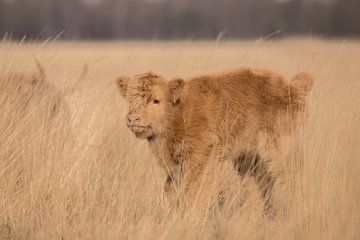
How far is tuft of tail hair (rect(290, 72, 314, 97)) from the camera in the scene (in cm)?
579

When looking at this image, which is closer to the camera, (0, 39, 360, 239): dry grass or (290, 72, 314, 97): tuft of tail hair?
(0, 39, 360, 239): dry grass

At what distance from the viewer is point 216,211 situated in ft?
16.3

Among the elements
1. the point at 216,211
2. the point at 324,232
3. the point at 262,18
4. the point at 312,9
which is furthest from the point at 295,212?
the point at 262,18

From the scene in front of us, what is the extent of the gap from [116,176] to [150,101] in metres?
0.65

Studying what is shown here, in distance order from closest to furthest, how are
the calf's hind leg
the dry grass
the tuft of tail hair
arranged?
1. the dry grass
2. the calf's hind leg
3. the tuft of tail hair

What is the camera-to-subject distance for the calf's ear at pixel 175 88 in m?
5.38

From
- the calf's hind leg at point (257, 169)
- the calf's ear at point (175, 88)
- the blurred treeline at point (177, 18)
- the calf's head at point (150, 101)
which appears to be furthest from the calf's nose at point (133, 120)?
the blurred treeline at point (177, 18)

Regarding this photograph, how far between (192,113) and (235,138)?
42 centimetres

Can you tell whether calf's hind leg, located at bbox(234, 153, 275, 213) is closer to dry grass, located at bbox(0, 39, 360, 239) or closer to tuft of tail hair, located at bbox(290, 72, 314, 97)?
dry grass, located at bbox(0, 39, 360, 239)

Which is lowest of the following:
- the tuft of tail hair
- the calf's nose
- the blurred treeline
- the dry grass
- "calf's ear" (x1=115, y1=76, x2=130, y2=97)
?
the dry grass

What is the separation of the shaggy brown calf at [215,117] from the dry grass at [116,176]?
202 millimetres

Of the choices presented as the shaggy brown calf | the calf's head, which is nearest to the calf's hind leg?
the shaggy brown calf

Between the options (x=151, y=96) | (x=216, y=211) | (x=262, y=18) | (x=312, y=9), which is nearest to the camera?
(x=216, y=211)

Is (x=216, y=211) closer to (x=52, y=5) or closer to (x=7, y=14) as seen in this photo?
(x=7, y=14)
